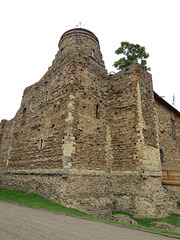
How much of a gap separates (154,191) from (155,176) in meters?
0.93

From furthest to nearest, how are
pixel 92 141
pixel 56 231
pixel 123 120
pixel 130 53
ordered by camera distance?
pixel 130 53, pixel 123 120, pixel 92 141, pixel 56 231

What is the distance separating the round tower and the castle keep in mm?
85

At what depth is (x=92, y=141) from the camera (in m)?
11.4

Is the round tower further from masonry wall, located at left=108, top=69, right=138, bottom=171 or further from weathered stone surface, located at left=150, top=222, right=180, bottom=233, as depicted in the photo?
weathered stone surface, located at left=150, top=222, right=180, bottom=233

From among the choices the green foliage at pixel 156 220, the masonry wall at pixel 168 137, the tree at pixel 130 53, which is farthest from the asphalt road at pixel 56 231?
the tree at pixel 130 53

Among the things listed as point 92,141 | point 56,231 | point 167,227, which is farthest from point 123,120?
point 56,231

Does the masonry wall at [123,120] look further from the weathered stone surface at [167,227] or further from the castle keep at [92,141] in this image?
the weathered stone surface at [167,227]

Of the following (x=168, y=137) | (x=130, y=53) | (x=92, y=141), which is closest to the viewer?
(x=92, y=141)

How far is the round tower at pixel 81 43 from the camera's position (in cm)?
1411

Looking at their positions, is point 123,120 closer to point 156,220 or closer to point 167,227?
point 156,220

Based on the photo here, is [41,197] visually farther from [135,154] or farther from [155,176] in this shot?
[155,176]

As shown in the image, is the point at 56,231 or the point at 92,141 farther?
the point at 92,141

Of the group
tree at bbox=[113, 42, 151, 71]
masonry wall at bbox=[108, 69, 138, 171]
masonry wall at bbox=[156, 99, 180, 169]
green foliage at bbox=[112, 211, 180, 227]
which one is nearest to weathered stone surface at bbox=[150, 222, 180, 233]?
green foliage at bbox=[112, 211, 180, 227]

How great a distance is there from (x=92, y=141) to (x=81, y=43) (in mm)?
8208
